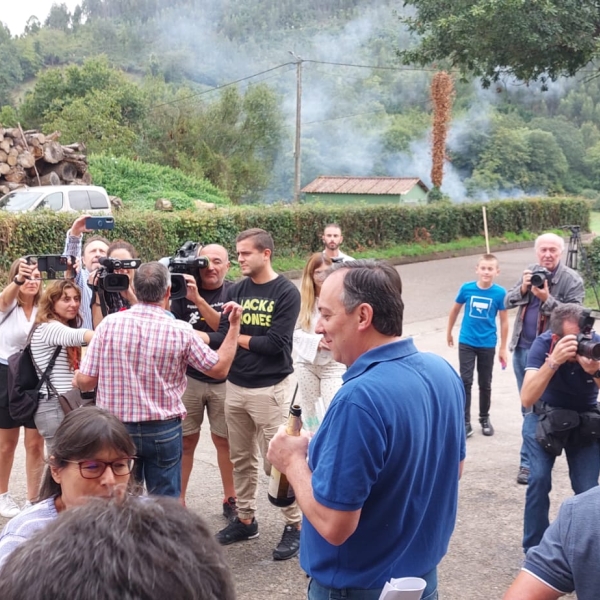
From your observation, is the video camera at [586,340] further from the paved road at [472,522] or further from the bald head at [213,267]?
the bald head at [213,267]

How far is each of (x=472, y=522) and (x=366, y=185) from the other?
2793 centimetres

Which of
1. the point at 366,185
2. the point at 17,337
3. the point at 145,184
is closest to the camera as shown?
the point at 17,337

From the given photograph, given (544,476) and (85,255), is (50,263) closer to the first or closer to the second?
(85,255)

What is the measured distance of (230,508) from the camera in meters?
5.05

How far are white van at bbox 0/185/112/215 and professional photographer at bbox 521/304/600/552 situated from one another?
13238mm

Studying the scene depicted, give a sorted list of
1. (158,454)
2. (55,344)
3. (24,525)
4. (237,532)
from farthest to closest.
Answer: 1. (237,532)
2. (55,344)
3. (158,454)
4. (24,525)

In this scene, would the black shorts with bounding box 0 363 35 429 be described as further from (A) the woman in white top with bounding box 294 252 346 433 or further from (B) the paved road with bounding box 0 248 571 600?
(A) the woman in white top with bounding box 294 252 346 433

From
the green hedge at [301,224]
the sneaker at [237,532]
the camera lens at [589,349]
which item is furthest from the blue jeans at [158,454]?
the green hedge at [301,224]

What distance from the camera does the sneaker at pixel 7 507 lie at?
4980mm

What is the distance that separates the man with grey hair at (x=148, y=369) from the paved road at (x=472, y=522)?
58cm

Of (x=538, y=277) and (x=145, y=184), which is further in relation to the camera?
(x=145, y=184)

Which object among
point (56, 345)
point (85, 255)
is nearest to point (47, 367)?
point (56, 345)

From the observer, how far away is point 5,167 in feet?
59.9

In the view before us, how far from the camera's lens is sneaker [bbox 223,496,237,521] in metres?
5.03
